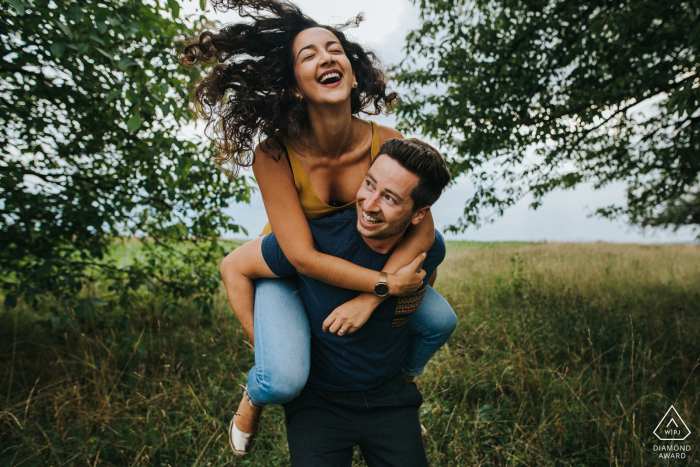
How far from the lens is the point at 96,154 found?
419 cm

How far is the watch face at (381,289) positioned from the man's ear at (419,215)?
1.14 feet

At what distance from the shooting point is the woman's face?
6.39ft

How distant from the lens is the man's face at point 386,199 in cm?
→ 169

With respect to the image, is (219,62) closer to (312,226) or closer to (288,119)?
(288,119)

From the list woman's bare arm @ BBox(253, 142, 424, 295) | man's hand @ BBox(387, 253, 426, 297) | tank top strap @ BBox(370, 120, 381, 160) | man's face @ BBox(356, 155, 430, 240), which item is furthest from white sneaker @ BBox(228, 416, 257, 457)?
tank top strap @ BBox(370, 120, 381, 160)

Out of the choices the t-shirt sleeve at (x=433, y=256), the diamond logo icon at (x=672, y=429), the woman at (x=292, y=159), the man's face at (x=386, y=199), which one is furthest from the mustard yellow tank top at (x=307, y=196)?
the diamond logo icon at (x=672, y=429)

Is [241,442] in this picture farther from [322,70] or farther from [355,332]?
[322,70]

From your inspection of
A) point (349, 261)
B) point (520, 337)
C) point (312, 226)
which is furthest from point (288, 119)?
point (520, 337)

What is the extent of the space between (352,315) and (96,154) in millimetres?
3895

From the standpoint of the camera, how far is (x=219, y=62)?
227cm

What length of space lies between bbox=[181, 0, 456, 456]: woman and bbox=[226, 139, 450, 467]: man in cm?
10

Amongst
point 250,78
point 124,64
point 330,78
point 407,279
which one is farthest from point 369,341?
point 124,64

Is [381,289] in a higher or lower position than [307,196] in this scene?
lower

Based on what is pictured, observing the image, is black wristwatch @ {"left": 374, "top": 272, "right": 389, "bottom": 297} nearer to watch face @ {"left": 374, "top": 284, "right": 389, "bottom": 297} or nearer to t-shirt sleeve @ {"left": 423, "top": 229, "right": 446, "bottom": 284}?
watch face @ {"left": 374, "top": 284, "right": 389, "bottom": 297}
